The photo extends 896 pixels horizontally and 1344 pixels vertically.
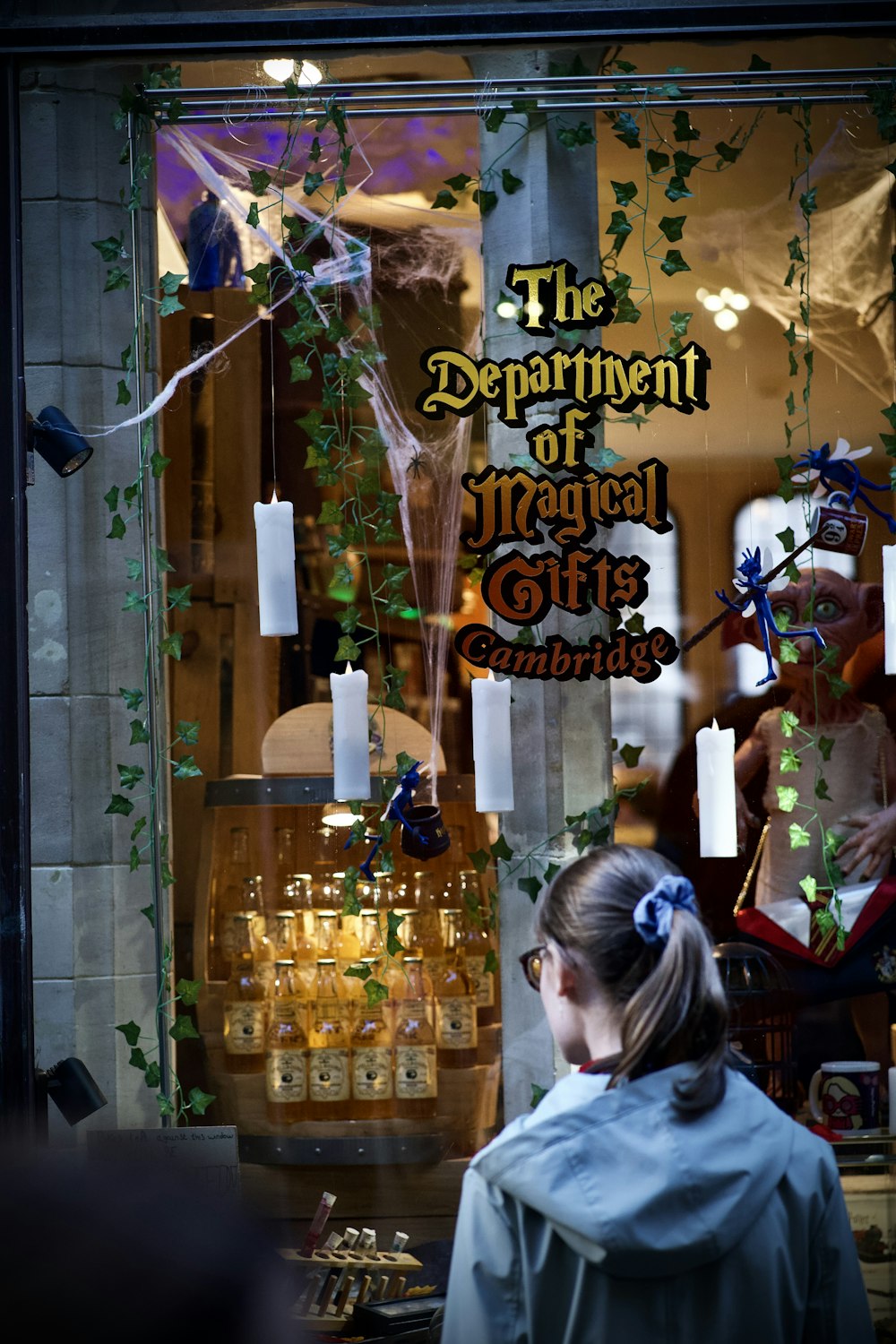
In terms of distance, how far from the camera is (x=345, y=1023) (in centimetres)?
337

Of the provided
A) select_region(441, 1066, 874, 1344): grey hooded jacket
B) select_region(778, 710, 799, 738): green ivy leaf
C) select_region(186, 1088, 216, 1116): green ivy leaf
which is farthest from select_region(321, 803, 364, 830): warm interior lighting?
select_region(441, 1066, 874, 1344): grey hooded jacket

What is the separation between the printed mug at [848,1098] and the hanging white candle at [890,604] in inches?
37.9

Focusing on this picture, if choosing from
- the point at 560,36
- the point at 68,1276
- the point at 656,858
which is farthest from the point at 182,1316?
the point at 560,36

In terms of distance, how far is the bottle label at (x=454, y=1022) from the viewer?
11.1 ft

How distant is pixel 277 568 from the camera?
294 centimetres

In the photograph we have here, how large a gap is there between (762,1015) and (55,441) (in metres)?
2.06

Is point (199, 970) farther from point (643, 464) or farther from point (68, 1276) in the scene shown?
point (68, 1276)

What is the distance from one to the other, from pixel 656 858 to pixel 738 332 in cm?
203

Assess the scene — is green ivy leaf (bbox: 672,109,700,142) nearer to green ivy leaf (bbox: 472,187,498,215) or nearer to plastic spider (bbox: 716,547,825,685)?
green ivy leaf (bbox: 472,187,498,215)

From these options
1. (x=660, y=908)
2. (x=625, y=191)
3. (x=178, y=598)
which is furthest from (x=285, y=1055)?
(x=625, y=191)

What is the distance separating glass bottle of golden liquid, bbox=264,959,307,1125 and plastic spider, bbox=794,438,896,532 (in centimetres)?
169

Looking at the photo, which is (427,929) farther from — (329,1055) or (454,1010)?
(329,1055)

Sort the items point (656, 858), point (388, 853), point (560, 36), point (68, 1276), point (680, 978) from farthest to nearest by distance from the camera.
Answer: point (388, 853)
point (560, 36)
point (656, 858)
point (680, 978)
point (68, 1276)

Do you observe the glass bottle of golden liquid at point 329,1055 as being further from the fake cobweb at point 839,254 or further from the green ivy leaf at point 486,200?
the fake cobweb at point 839,254
